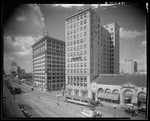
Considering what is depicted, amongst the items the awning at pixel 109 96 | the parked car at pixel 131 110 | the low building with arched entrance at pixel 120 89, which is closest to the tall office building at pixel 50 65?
the low building with arched entrance at pixel 120 89

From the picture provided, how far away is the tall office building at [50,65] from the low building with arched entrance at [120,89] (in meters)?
8.80

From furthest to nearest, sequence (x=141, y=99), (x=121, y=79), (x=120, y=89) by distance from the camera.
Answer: (x=121, y=79), (x=120, y=89), (x=141, y=99)

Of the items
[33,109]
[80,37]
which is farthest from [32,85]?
[80,37]

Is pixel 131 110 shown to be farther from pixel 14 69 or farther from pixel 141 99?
pixel 14 69

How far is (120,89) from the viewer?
55.7ft

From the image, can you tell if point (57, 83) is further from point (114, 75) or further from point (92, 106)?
point (114, 75)

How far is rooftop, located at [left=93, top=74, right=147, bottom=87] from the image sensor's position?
1503cm

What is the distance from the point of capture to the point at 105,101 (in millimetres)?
17062

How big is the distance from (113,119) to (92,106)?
5.32 metres

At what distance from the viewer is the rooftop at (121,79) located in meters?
15.0

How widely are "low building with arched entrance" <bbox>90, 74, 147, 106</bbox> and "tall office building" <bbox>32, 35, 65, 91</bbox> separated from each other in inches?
347

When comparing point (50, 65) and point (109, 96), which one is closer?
point (109, 96)

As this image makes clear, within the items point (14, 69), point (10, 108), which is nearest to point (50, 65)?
point (14, 69)

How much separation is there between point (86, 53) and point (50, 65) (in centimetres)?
872
